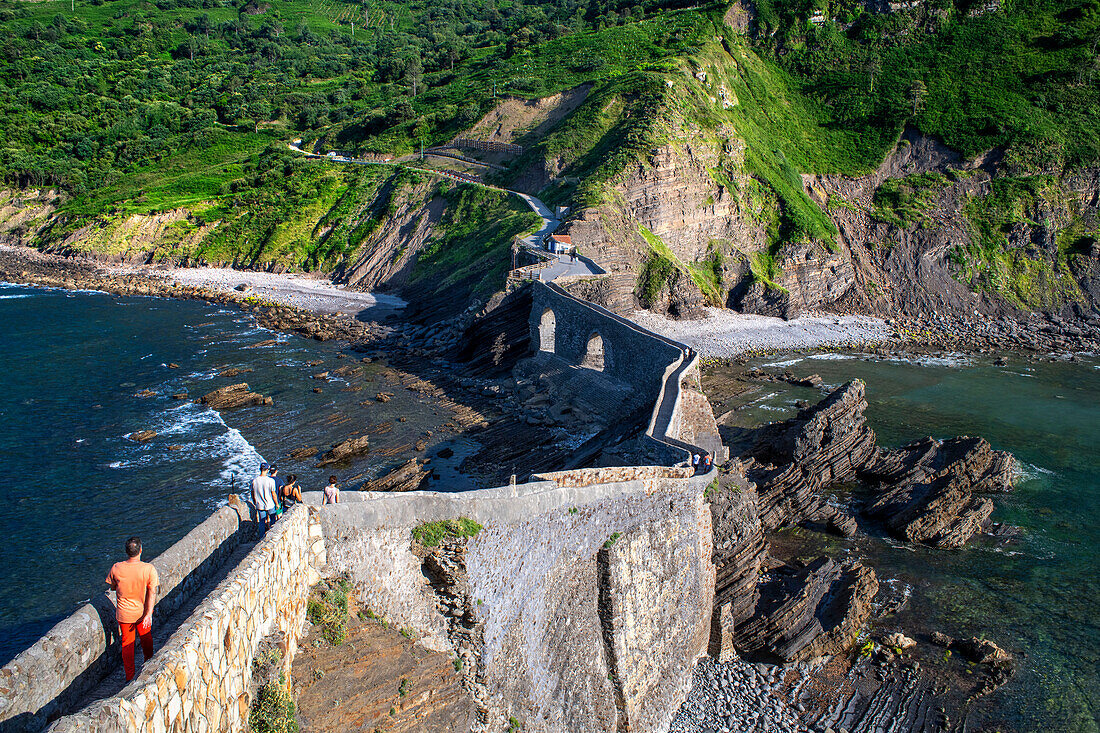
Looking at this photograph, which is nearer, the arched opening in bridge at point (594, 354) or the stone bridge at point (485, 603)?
the stone bridge at point (485, 603)

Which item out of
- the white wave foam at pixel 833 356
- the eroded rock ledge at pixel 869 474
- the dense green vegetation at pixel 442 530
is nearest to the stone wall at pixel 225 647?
the dense green vegetation at pixel 442 530

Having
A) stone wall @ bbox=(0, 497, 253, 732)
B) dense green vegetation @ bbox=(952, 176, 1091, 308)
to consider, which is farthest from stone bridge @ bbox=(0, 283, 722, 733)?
dense green vegetation @ bbox=(952, 176, 1091, 308)

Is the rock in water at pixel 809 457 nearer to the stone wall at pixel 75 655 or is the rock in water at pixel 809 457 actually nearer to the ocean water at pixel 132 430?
the ocean water at pixel 132 430

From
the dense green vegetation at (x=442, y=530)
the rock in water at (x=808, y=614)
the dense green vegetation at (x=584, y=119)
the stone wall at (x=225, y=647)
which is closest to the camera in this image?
the stone wall at (x=225, y=647)

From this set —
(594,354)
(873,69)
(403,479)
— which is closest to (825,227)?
(873,69)

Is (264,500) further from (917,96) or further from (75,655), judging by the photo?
(917,96)

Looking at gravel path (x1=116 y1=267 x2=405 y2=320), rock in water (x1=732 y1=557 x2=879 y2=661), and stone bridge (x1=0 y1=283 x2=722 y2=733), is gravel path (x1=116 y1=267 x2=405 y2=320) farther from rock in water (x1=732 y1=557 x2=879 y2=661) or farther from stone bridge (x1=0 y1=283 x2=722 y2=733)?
rock in water (x1=732 y1=557 x2=879 y2=661)
